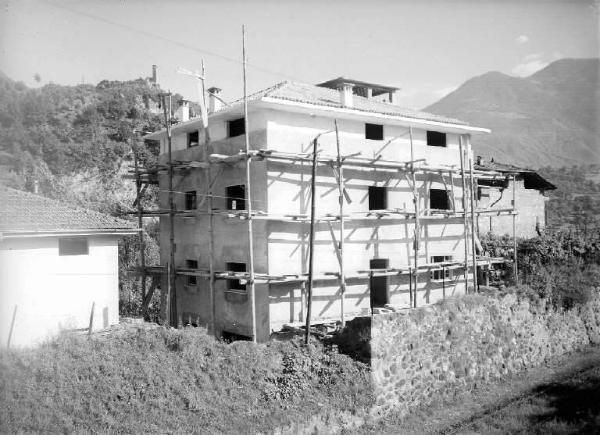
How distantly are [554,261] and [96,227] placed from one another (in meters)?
21.3

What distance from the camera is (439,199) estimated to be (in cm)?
2269

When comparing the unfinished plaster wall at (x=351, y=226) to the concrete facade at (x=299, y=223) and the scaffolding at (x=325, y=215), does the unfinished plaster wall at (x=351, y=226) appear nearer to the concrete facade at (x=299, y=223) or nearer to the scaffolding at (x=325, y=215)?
the concrete facade at (x=299, y=223)

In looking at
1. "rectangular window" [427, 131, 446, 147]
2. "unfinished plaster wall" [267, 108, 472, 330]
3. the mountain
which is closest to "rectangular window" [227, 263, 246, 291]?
"unfinished plaster wall" [267, 108, 472, 330]

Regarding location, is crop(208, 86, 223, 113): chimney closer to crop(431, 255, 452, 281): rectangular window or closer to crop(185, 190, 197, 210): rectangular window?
crop(185, 190, 197, 210): rectangular window

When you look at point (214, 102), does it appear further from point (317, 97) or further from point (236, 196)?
point (236, 196)

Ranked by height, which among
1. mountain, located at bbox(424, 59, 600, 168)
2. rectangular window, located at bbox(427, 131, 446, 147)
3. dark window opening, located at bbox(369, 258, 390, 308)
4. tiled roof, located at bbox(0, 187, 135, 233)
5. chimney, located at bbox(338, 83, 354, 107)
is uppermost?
mountain, located at bbox(424, 59, 600, 168)

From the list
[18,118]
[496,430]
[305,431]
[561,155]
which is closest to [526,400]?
[496,430]

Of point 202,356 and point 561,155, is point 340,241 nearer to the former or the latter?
point 202,356

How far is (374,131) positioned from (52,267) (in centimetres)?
1263

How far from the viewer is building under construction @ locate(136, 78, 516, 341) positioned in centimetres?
1750

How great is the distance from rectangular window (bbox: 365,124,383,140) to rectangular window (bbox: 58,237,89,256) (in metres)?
11.1

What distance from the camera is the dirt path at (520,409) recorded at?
38.7 feet

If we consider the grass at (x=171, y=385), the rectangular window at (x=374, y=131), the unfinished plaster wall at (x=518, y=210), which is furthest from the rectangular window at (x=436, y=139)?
the grass at (x=171, y=385)

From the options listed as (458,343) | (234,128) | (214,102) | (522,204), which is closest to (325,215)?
(234,128)
